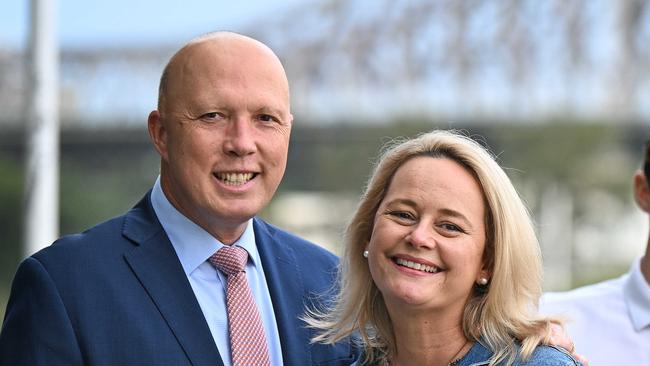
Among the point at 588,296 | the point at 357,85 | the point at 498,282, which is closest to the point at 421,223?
the point at 498,282

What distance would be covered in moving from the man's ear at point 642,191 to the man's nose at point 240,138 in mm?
1445

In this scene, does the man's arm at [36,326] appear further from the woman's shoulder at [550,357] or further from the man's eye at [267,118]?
the woman's shoulder at [550,357]

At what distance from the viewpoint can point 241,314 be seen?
2723 mm

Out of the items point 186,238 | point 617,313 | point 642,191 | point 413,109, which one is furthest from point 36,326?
point 413,109

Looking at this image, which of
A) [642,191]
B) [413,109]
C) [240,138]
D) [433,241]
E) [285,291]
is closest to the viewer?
[433,241]

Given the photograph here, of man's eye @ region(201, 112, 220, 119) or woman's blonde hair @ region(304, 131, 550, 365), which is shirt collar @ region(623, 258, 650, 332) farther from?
man's eye @ region(201, 112, 220, 119)

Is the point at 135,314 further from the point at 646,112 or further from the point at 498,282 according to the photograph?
the point at 646,112

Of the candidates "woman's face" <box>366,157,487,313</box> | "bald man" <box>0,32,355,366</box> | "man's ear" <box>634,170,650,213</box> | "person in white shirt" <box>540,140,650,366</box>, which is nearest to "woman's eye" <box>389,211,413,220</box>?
"woman's face" <box>366,157,487,313</box>

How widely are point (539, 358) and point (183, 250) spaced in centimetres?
92

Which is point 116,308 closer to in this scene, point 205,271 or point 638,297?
point 205,271

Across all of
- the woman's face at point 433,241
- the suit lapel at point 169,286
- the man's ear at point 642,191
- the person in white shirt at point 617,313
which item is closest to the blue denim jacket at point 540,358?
the woman's face at point 433,241

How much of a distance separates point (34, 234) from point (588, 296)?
4021 mm

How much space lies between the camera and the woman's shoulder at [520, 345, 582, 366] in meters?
2.39

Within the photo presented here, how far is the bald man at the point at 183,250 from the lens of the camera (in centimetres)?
253
